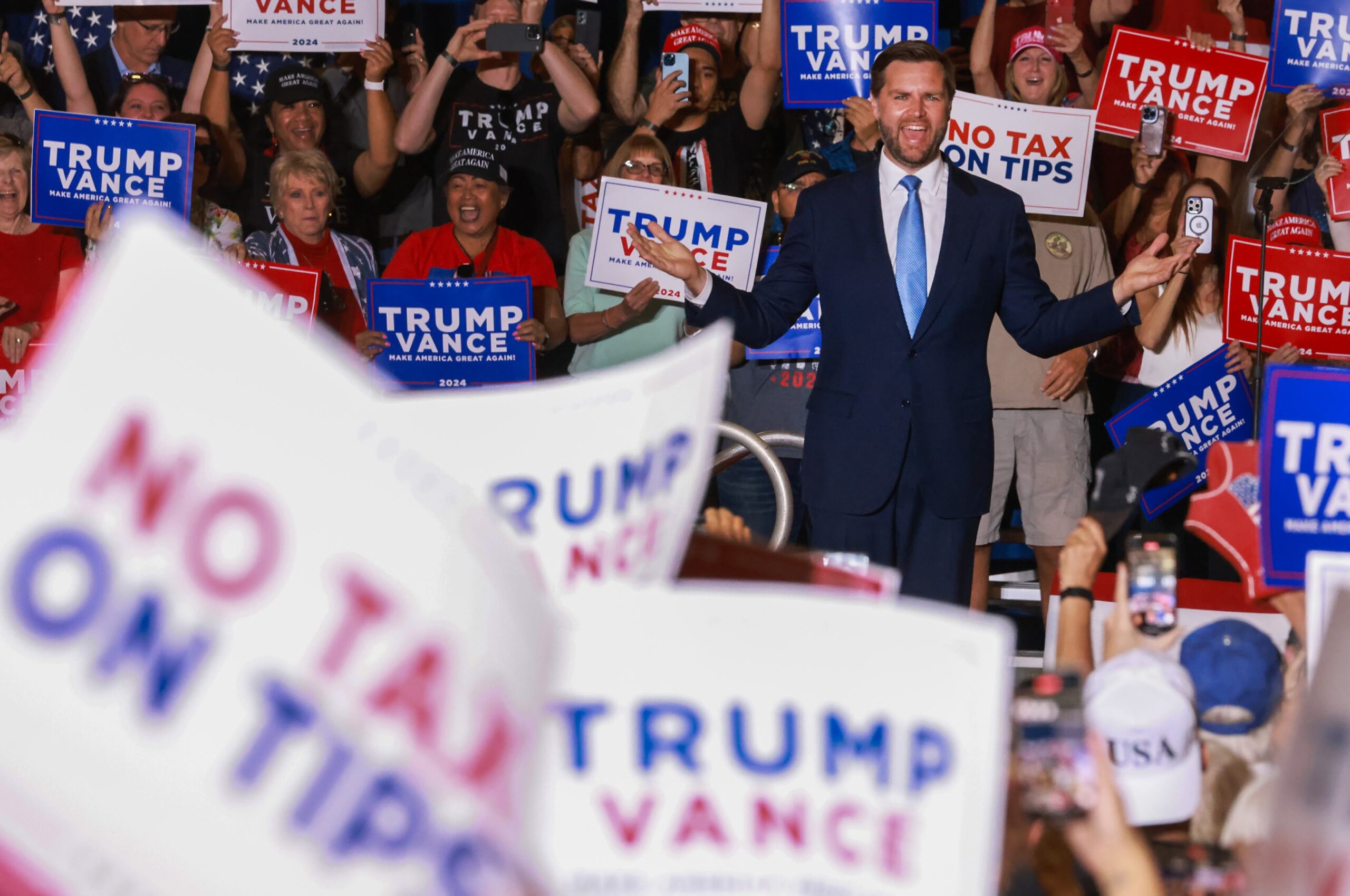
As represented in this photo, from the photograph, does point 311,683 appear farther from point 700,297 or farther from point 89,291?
point 700,297

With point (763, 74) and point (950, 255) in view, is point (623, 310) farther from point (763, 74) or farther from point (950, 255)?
point (950, 255)

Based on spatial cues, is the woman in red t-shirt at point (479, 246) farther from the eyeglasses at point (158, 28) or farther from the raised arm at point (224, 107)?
the eyeglasses at point (158, 28)

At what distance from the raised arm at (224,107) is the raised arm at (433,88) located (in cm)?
63

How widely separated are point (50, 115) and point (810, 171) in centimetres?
A: 270

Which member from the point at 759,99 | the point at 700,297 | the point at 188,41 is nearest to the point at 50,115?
the point at 188,41

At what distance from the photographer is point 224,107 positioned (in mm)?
6055

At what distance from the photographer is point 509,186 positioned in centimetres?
600

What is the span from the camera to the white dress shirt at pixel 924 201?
3703mm

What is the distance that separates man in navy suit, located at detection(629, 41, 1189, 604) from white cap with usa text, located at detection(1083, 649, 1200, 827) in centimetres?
171

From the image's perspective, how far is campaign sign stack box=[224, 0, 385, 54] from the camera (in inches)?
231

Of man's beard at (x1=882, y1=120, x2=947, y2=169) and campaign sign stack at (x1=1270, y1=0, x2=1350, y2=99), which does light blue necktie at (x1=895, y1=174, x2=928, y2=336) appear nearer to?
man's beard at (x1=882, y1=120, x2=947, y2=169)

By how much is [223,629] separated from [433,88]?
5162 mm

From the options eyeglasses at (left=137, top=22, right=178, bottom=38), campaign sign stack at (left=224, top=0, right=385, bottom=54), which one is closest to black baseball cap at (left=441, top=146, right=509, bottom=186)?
campaign sign stack at (left=224, top=0, right=385, bottom=54)

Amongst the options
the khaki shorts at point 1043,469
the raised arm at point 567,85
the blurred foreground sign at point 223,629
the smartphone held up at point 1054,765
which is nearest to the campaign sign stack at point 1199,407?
the khaki shorts at point 1043,469
